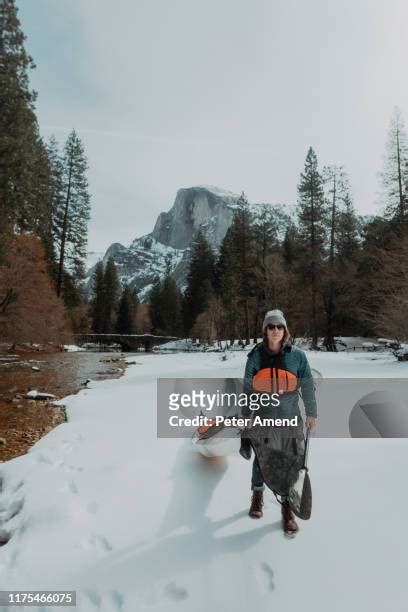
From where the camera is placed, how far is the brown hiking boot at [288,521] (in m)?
2.88

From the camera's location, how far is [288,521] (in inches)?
115

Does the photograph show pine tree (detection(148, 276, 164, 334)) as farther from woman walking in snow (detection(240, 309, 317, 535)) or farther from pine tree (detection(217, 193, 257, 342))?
woman walking in snow (detection(240, 309, 317, 535))

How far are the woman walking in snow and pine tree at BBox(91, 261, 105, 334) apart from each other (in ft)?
191

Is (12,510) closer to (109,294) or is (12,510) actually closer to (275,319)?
(275,319)

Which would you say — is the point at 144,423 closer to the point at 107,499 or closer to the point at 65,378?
the point at 107,499

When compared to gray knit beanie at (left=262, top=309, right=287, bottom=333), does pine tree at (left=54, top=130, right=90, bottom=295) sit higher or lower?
higher

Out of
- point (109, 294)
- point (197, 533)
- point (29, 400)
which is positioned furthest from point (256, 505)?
point (109, 294)

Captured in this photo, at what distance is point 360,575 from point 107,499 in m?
2.36

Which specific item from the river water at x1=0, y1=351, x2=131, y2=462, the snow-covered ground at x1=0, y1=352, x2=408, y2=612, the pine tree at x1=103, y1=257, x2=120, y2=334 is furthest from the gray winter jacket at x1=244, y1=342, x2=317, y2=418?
the pine tree at x1=103, y1=257, x2=120, y2=334

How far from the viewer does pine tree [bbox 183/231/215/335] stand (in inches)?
1933

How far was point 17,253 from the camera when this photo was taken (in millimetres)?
20359

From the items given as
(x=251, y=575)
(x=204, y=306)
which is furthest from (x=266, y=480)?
(x=204, y=306)

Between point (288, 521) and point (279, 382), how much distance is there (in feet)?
3.66

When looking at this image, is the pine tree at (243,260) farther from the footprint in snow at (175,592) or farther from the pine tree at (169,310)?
the footprint in snow at (175,592)
